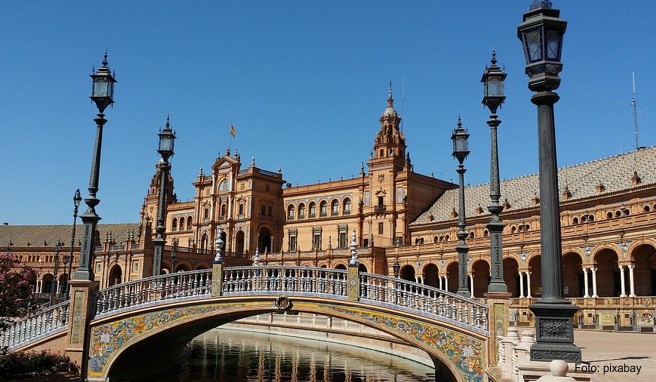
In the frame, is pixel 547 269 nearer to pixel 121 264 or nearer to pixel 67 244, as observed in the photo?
pixel 121 264

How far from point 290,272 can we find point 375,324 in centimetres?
314

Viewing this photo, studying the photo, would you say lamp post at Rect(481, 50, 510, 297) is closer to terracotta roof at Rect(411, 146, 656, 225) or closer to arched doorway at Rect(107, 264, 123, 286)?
terracotta roof at Rect(411, 146, 656, 225)

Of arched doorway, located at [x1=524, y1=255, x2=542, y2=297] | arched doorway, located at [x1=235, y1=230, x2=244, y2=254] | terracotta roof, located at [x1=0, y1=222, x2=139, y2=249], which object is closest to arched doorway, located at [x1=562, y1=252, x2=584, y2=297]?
arched doorway, located at [x1=524, y1=255, x2=542, y2=297]

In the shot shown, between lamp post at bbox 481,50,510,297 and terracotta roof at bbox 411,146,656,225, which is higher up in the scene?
terracotta roof at bbox 411,146,656,225

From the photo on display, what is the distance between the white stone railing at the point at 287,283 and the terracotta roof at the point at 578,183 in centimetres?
3167

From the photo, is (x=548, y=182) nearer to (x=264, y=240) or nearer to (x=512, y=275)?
(x=512, y=275)

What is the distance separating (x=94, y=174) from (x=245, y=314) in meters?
6.29

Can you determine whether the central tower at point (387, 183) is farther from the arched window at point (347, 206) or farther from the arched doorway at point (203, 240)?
the arched doorway at point (203, 240)

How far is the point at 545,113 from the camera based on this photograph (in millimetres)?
9305

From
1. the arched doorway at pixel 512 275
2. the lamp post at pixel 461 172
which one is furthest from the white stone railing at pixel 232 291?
the arched doorway at pixel 512 275

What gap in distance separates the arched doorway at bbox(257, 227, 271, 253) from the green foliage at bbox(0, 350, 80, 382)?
195 feet

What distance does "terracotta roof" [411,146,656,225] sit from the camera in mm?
46219

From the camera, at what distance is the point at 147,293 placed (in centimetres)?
1870

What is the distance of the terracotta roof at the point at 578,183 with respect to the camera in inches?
1820
